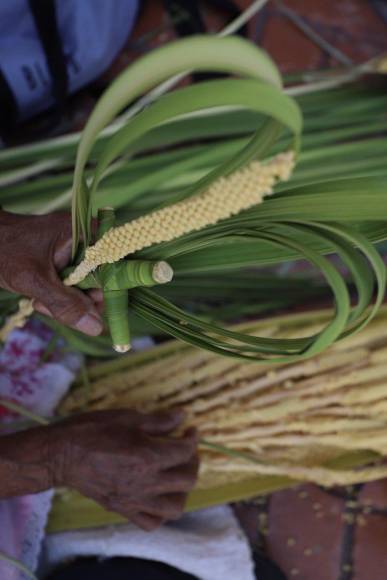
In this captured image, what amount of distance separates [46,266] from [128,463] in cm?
42

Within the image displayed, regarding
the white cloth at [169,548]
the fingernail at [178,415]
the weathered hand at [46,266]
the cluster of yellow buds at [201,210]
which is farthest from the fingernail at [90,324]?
the white cloth at [169,548]

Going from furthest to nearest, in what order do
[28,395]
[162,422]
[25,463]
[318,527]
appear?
1. [318,527]
2. [28,395]
3. [162,422]
4. [25,463]

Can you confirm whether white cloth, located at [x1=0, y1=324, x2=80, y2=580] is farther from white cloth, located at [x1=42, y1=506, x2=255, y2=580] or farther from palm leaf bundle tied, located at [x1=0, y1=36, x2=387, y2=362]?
palm leaf bundle tied, located at [x1=0, y1=36, x2=387, y2=362]

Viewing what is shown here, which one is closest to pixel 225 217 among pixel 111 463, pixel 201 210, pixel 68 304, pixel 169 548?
pixel 201 210

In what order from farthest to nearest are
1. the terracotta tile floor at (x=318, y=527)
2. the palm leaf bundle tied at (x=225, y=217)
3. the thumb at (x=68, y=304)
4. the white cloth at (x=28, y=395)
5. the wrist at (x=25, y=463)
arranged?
the terracotta tile floor at (x=318, y=527) → the white cloth at (x=28, y=395) → the wrist at (x=25, y=463) → the thumb at (x=68, y=304) → the palm leaf bundle tied at (x=225, y=217)

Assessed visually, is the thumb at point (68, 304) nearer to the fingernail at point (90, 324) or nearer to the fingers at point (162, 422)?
the fingernail at point (90, 324)

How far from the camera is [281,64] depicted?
5.87 ft

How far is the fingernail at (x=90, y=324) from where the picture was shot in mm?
782

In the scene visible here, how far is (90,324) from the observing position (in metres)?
0.78

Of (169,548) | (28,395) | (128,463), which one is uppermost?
(28,395)

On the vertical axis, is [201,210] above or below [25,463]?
above

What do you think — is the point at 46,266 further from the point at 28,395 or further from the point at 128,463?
the point at 28,395

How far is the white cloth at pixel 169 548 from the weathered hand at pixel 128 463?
3.4 inches

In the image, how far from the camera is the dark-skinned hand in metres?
1.02
